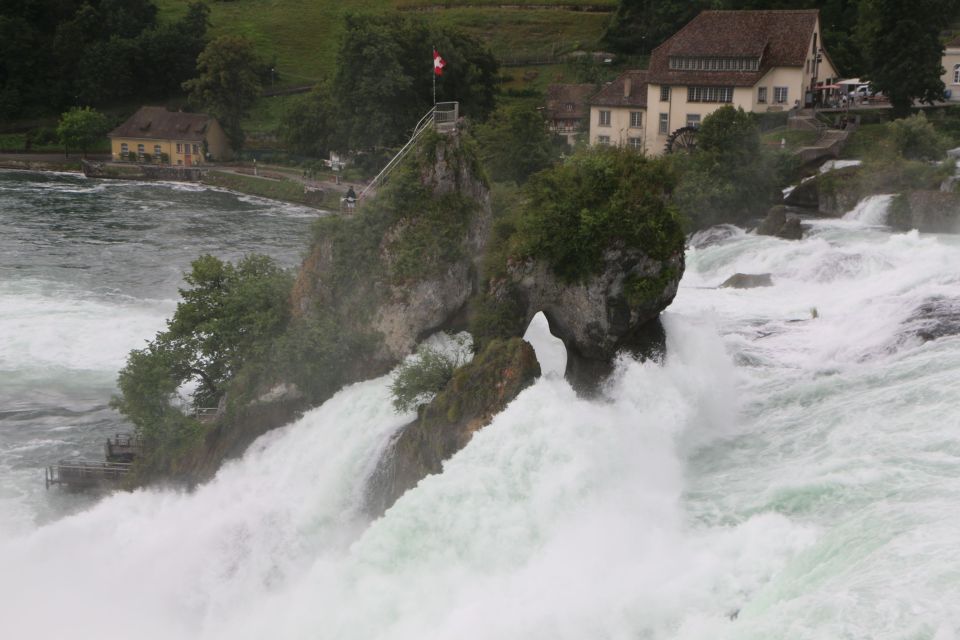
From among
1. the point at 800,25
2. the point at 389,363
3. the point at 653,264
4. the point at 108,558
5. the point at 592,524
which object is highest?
the point at 800,25

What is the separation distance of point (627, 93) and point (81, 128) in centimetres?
5865

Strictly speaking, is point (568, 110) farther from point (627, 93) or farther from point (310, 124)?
point (310, 124)

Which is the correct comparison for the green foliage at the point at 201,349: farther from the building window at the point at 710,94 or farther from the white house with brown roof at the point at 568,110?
the white house with brown roof at the point at 568,110

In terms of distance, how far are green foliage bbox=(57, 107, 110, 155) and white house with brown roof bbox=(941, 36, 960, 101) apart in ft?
255

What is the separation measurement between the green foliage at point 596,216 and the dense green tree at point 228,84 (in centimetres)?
8029

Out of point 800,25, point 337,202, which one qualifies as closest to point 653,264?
point 800,25

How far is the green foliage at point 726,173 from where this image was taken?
187 feet

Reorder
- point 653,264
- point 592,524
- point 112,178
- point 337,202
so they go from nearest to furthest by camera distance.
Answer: point 592,524 → point 653,264 → point 337,202 → point 112,178

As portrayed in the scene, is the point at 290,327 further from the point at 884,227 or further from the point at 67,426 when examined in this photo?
the point at 884,227

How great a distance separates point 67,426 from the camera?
41.6 metres

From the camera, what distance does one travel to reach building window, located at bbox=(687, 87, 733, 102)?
7081 centimetres

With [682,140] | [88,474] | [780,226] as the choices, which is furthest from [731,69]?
[88,474]

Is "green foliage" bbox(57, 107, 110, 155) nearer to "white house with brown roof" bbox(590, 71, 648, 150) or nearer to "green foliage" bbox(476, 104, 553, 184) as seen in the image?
"white house with brown roof" bbox(590, 71, 648, 150)

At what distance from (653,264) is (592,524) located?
855 centimetres
